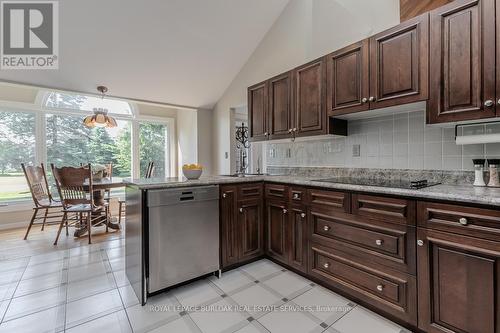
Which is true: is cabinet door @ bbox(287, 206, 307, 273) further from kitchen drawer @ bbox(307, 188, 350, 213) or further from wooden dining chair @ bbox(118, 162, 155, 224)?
wooden dining chair @ bbox(118, 162, 155, 224)

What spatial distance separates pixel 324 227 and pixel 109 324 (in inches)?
68.7

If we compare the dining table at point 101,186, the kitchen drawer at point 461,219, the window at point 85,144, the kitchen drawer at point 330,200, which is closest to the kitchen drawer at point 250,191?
the kitchen drawer at point 330,200

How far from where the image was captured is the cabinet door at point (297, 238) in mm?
2176

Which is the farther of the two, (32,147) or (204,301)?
(32,147)

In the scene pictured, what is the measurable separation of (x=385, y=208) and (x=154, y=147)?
219 inches

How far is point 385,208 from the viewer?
1604 millimetres

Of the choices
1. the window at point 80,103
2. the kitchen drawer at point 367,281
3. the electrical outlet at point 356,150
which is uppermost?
the window at point 80,103

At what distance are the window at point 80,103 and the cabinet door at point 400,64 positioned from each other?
4.41 meters

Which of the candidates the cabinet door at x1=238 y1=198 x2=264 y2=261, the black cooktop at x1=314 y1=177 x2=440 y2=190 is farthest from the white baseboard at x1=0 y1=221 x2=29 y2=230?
the black cooktop at x1=314 y1=177 x2=440 y2=190

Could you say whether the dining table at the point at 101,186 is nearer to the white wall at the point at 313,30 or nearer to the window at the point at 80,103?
the window at the point at 80,103

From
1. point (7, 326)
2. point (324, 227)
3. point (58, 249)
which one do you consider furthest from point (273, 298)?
point (58, 249)

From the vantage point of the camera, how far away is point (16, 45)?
2.98m

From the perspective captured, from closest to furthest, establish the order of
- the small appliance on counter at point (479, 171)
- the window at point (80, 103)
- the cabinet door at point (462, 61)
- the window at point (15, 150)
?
the cabinet door at point (462, 61), the small appliance on counter at point (479, 171), the window at point (15, 150), the window at point (80, 103)

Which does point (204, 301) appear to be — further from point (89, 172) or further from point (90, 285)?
point (89, 172)
